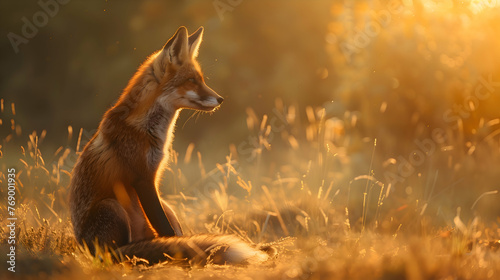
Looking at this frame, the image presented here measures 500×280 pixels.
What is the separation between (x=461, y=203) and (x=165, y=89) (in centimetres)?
603

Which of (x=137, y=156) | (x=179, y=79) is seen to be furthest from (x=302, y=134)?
Result: (x=137, y=156)

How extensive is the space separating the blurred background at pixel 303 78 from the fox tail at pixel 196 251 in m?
3.93

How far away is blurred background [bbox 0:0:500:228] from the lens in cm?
900

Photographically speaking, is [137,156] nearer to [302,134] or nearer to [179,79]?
[179,79]

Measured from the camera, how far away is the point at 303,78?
13.2 meters

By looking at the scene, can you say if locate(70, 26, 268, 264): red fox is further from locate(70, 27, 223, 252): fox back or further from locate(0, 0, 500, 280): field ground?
locate(0, 0, 500, 280): field ground

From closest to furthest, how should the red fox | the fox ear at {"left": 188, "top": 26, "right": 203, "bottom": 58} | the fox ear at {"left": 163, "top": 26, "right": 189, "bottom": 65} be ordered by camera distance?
1. the red fox
2. the fox ear at {"left": 163, "top": 26, "right": 189, "bottom": 65}
3. the fox ear at {"left": 188, "top": 26, "right": 203, "bottom": 58}

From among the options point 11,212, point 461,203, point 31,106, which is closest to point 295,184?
point 461,203

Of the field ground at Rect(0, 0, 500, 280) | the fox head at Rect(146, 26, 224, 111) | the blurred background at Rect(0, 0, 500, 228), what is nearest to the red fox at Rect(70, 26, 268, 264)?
the fox head at Rect(146, 26, 224, 111)

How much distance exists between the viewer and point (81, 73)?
1441 cm

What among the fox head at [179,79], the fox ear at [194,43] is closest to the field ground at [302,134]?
the fox head at [179,79]

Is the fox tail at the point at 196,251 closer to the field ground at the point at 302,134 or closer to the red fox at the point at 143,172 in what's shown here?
the red fox at the point at 143,172

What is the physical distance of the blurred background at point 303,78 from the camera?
Result: 29.5ft

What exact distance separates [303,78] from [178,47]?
852cm
